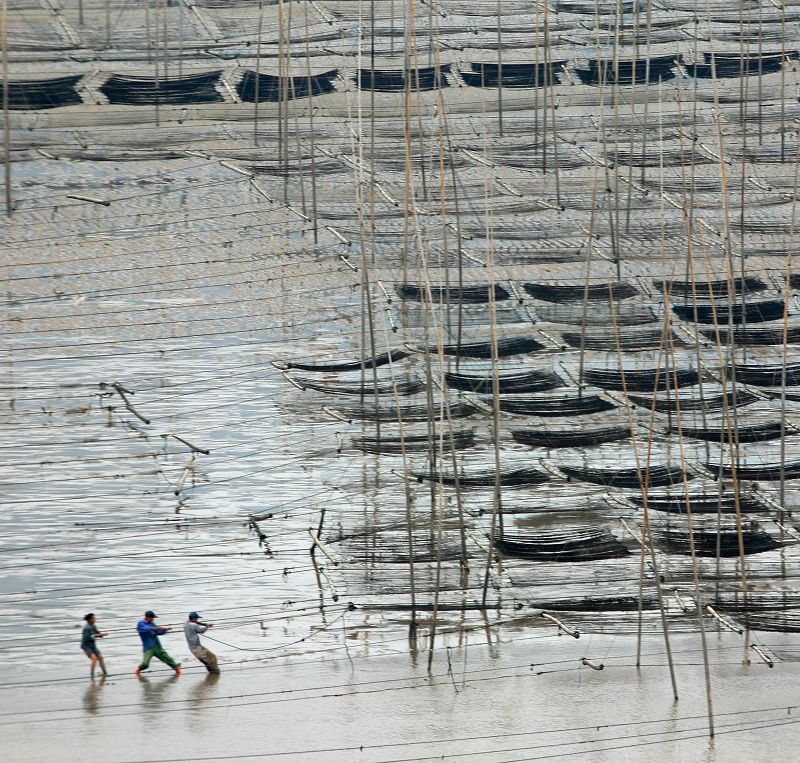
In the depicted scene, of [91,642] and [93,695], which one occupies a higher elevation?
[91,642]

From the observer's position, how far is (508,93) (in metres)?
39.6

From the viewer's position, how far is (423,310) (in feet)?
87.3

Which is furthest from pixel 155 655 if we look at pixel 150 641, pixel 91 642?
pixel 91 642

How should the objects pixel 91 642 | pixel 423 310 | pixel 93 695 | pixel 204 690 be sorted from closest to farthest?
pixel 93 695, pixel 204 690, pixel 91 642, pixel 423 310

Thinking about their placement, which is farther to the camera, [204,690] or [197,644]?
[197,644]

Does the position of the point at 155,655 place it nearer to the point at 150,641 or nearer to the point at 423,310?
the point at 150,641

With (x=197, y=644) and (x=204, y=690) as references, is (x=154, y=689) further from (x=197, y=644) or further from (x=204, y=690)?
(x=197, y=644)

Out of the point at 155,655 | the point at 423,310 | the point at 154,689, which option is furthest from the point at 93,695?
the point at 423,310

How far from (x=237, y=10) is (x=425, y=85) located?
7.49m

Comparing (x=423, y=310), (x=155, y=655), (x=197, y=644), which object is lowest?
(x=155, y=655)

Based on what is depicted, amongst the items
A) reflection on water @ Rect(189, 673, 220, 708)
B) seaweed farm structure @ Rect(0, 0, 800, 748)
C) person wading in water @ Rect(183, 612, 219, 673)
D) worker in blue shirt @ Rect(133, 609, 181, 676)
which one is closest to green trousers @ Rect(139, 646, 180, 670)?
A: worker in blue shirt @ Rect(133, 609, 181, 676)

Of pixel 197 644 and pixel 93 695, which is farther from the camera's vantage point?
pixel 197 644

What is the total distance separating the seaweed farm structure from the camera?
19266 mm

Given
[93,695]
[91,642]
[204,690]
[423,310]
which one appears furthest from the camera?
[423,310]
